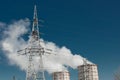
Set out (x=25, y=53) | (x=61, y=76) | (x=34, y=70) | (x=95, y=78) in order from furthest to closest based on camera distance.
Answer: (x=61, y=76), (x=95, y=78), (x=25, y=53), (x=34, y=70)

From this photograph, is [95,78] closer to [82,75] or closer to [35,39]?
[82,75]

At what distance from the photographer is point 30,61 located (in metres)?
96.9

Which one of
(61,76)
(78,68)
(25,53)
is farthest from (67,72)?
(25,53)

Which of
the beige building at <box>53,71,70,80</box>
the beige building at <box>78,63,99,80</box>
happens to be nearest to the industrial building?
the beige building at <box>78,63,99,80</box>

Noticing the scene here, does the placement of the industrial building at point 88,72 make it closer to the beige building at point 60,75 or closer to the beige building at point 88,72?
the beige building at point 88,72

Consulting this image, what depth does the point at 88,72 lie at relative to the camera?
16262 cm

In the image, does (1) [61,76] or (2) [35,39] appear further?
(1) [61,76]

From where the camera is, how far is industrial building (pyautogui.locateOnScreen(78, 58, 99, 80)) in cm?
16200

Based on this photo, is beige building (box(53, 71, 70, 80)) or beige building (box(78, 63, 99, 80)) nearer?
beige building (box(78, 63, 99, 80))

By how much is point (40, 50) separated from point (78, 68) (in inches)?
2814

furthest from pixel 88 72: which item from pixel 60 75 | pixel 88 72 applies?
pixel 60 75

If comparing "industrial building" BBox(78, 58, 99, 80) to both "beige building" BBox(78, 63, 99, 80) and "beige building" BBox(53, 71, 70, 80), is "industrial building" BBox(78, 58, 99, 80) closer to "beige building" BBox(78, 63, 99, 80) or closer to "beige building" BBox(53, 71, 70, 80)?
"beige building" BBox(78, 63, 99, 80)

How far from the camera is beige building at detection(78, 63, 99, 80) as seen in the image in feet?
531

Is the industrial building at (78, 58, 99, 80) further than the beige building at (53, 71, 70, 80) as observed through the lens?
No
